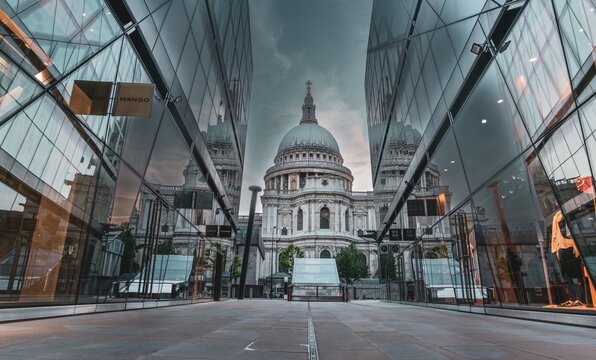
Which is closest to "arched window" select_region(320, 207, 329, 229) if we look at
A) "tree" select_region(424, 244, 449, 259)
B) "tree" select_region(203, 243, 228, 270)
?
"tree" select_region(203, 243, 228, 270)

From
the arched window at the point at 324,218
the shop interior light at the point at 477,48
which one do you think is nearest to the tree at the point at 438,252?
the shop interior light at the point at 477,48

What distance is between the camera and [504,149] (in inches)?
342

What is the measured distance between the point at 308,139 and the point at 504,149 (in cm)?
11073

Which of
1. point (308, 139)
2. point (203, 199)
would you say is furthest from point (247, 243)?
point (308, 139)

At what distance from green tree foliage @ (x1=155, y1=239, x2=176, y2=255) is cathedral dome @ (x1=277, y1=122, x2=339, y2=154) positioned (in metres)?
103

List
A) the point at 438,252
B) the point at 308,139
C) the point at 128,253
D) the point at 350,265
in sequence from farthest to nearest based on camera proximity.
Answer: the point at 308,139, the point at 350,265, the point at 438,252, the point at 128,253

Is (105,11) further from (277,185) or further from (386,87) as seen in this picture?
(277,185)

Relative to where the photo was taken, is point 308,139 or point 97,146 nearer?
point 97,146

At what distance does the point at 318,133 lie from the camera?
12188cm

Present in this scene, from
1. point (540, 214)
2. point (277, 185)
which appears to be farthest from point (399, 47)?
point (277, 185)

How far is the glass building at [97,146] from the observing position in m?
5.77

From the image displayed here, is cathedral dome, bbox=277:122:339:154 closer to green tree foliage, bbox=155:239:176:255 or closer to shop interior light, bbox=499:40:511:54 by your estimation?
green tree foliage, bbox=155:239:176:255

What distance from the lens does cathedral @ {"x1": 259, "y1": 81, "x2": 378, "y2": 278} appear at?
3580 inches

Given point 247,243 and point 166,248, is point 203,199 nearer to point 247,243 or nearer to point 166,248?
point 166,248
